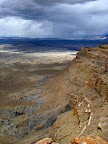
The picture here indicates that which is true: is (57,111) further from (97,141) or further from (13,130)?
(97,141)

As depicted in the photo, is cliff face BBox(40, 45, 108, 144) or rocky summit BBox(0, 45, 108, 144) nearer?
rocky summit BBox(0, 45, 108, 144)

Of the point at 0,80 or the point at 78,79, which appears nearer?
the point at 78,79

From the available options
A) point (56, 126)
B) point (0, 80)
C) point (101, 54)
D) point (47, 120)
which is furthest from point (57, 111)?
point (0, 80)

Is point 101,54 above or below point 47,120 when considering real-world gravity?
above

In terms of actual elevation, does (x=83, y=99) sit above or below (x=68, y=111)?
above

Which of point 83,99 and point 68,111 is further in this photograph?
point 68,111

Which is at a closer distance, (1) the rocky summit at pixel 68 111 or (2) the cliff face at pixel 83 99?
(1) the rocky summit at pixel 68 111

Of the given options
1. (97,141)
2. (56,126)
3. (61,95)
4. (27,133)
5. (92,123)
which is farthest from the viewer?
(61,95)

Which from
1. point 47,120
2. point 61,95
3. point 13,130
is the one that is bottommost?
point 13,130
